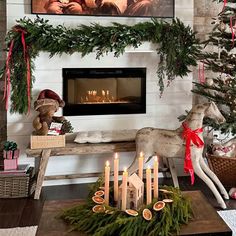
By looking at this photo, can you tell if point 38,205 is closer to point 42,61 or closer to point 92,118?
point 92,118

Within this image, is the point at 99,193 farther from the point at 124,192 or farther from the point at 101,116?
the point at 101,116

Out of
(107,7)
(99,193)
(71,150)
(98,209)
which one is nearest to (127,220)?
(98,209)

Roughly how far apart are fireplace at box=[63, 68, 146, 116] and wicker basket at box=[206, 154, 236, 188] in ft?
3.00

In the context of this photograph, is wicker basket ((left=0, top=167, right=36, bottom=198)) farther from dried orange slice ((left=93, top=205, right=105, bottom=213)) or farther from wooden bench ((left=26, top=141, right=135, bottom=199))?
dried orange slice ((left=93, top=205, right=105, bottom=213))

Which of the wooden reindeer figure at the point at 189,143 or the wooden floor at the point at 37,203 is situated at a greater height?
the wooden reindeer figure at the point at 189,143

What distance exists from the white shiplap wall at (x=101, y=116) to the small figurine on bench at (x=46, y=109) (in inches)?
8.3

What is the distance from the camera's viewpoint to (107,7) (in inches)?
143

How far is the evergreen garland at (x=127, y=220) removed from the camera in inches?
66.0

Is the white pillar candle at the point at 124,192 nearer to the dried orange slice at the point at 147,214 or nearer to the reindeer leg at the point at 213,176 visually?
the dried orange slice at the point at 147,214

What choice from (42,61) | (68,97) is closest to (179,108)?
(68,97)

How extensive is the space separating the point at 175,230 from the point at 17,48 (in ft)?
8.09

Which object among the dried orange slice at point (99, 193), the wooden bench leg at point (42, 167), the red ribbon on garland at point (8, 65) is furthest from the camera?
the red ribbon on garland at point (8, 65)

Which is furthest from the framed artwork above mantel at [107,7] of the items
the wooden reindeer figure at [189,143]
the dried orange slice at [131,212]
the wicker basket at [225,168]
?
the dried orange slice at [131,212]

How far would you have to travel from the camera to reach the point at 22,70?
3486 mm
